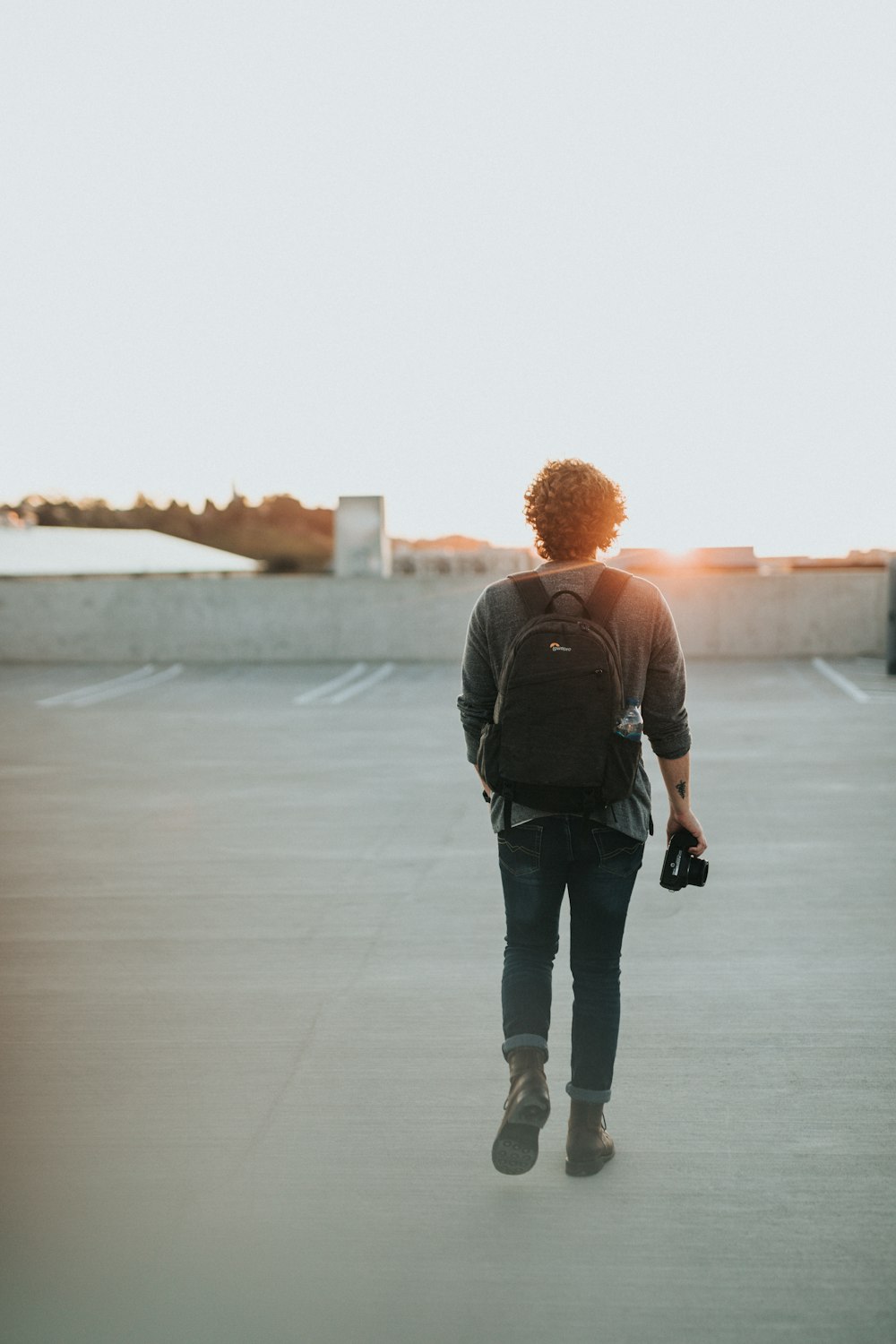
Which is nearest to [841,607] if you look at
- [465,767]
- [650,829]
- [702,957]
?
[465,767]

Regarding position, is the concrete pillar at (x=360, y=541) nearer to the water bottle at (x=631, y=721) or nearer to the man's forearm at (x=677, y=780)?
the man's forearm at (x=677, y=780)

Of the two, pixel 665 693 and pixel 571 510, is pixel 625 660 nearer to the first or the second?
pixel 665 693

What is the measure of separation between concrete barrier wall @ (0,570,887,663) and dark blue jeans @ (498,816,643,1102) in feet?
55.9

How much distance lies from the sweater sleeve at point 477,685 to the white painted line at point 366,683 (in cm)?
1229

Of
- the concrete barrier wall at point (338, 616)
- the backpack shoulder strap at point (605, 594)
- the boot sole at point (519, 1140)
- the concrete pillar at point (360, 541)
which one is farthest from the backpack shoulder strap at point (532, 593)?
the concrete pillar at point (360, 541)

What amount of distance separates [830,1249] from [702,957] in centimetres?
229

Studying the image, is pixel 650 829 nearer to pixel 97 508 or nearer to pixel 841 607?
pixel 841 607

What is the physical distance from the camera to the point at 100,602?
70.3 ft

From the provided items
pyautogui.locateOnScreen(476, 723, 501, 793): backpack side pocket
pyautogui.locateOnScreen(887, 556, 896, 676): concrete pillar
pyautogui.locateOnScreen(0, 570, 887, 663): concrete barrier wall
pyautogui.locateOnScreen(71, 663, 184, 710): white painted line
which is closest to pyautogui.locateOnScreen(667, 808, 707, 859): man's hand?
pyautogui.locateOnScreen(476, 723, 501, 793): backpack side pocket

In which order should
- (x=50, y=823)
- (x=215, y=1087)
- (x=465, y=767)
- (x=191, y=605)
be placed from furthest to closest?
(x=191, y=605)
(x=465, y=767)
(x=50, y=823)
(x=215, y=1087)

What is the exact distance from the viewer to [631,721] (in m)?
3.20

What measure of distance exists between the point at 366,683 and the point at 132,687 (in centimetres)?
314

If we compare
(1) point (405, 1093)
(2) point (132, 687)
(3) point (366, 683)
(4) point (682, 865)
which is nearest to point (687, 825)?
(4) point (682, 865)

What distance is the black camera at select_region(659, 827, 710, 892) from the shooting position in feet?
11.0
